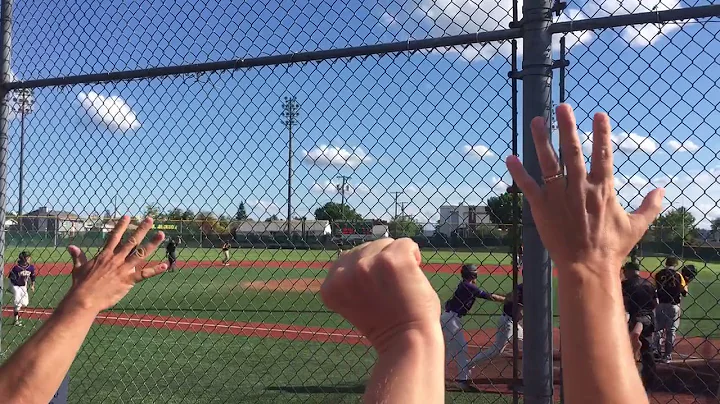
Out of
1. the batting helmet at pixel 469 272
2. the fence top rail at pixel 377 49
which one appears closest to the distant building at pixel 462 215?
the batting helmet at pixel 469 272

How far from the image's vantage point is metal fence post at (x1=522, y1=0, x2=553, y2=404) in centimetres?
236

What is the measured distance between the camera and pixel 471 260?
2972 centimetres

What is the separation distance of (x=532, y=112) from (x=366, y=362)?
6.82 meters

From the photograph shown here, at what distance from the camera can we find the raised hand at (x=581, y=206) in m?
0.98

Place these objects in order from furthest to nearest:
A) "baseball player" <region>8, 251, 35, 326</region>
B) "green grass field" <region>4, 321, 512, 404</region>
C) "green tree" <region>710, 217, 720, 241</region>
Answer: "baseball player" <region>8, 251, 35, 326</region> < "green grass field" <region>4, 321, 512, 404</region> < "green tree" <region>710, 217, 720, 241</region>

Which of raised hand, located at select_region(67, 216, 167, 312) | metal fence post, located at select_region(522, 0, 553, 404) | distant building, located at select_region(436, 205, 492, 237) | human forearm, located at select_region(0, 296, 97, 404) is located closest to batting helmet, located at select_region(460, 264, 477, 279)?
distant building, located at select_region(436, 205, 492, 237)

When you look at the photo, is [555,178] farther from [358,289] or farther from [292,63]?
[292,63]

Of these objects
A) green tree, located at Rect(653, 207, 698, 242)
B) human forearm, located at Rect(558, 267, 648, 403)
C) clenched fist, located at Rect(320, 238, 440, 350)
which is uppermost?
clenched fist, located at Rect(320, 238, 440, 350)

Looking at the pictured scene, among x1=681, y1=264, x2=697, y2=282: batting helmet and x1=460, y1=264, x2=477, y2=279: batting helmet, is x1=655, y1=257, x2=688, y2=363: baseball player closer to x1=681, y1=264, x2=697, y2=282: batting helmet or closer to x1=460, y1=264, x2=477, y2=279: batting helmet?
x1=681, y1=264, x2=697, y2=282: batting helmet

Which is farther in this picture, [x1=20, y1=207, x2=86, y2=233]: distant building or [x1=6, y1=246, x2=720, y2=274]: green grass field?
[x1=6, y1=246, x2=720, y2=274]: green grass field

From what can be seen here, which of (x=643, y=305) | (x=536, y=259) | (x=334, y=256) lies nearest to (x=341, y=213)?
(x=643, y=305)

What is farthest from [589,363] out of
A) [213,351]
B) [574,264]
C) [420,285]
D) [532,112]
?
[213,351]

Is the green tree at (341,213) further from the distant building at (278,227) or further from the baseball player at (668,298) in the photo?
the baseball player at (668,298)

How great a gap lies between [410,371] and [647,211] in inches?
21.5
